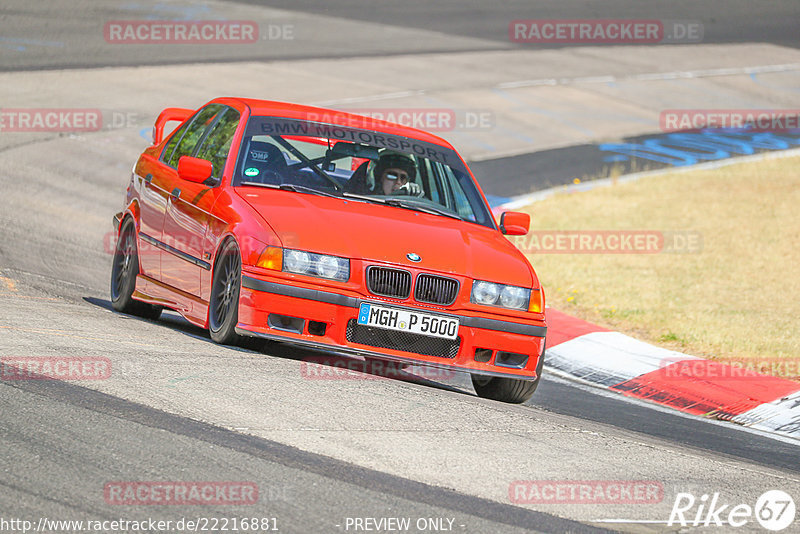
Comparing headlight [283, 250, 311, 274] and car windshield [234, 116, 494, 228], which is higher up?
car windshield [234, 116, 494, 228]

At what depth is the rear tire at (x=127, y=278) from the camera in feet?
29.3

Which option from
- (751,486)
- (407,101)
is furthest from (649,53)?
(751,486)

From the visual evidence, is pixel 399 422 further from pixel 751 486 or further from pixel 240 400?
pixel 751 486

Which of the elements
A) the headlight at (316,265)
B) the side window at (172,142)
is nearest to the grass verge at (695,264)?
the headlight at (316,265)

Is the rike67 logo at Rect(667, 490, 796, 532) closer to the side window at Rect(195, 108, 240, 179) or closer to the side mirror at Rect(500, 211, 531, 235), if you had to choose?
the side mirror at Rect(500, 211, 531, 235)

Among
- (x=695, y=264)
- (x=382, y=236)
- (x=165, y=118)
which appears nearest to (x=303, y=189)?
Answer: (x=382, y=236)

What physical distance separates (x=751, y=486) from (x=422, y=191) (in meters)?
3.46

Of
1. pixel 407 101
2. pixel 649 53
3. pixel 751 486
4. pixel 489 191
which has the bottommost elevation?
pixel 751 486

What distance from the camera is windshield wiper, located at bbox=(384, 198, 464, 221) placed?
8.06 meters

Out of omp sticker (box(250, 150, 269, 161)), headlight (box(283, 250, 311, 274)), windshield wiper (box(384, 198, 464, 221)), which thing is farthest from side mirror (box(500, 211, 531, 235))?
headlight (box(283, 250, 311, 274))

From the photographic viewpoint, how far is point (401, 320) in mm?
6992

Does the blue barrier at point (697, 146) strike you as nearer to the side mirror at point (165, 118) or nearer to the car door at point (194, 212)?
the side mirror at point (165, 118)

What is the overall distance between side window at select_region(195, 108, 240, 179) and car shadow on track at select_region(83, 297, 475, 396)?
119 centimetres

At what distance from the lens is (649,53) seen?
103 feet
